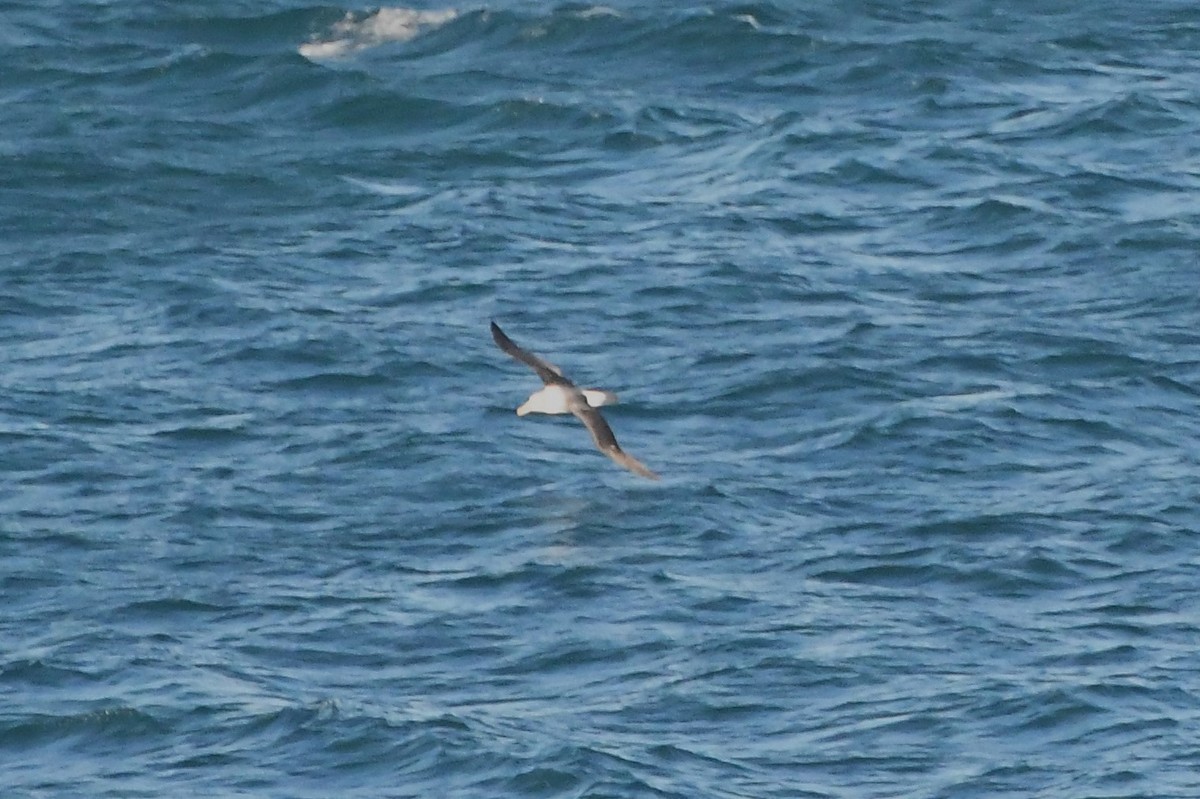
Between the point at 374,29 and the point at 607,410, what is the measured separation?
35.8ft

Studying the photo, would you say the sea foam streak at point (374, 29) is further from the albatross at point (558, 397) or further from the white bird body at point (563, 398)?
the white bird body at point (563, 398)

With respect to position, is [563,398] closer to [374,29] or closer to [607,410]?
[607,410]

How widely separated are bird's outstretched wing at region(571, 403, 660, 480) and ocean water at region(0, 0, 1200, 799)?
1.29 meters

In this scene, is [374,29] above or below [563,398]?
above

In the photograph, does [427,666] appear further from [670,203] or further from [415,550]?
[670,203]

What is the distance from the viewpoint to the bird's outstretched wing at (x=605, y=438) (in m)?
17.9

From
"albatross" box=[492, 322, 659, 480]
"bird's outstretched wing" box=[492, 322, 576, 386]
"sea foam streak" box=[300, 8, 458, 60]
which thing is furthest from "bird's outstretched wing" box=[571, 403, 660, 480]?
"sea foam streak" box=[300, 8, 458, 60]

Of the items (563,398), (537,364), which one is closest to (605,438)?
(563,398)

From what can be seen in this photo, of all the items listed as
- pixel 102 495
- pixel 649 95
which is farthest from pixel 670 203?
pixel 102 495

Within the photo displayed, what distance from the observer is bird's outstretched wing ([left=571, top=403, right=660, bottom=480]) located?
58.7 ft

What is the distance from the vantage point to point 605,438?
18.2 m

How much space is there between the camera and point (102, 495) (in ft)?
69.2

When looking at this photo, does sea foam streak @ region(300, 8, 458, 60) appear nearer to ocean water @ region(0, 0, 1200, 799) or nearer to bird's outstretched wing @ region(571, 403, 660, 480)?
ocean water @ region(0, 0, 1200, 799)

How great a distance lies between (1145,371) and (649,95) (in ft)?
27.2
